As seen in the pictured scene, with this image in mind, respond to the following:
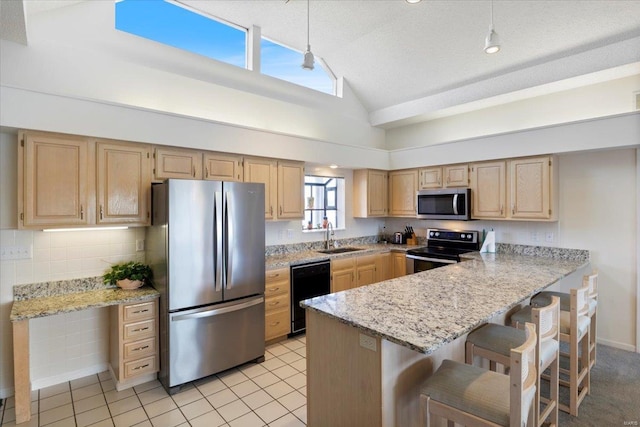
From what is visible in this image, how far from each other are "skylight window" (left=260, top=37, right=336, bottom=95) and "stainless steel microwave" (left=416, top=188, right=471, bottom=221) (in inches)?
88.9

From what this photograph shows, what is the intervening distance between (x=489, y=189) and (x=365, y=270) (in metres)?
1.97

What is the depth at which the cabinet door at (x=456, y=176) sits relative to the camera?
4.45 meters

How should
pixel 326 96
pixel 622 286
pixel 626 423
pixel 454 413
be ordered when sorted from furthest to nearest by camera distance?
pixel 326 96, pixel 622 286, pixel 626 423, pixel 454 413

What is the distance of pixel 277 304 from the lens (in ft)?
12.1

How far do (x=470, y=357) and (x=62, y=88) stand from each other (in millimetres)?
3957

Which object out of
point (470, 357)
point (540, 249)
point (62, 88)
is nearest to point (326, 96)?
point (62, 88)

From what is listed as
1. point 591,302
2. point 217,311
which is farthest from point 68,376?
point 591,302

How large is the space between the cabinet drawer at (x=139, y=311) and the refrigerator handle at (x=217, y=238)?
1.85 ft

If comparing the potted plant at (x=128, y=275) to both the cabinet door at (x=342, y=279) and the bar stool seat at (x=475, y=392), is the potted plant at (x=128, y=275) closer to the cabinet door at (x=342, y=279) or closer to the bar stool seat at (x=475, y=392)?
the cabinet door at (x=342, y=279)

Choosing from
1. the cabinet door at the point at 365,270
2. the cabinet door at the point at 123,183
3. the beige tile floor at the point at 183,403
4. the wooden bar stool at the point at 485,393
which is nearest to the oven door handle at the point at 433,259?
the cabinet door at the point at 365,270

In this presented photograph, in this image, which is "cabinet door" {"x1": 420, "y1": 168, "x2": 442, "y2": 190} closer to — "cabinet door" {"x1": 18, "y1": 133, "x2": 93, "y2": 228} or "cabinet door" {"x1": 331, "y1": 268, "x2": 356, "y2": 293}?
"cabinet door" {"x1": 331, "y1": 268, "x2": 356, "y2": 293}

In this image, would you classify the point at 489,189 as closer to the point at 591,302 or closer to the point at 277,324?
the point at 591,302

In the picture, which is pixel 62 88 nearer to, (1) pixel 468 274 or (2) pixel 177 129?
(2) pixel 177 129

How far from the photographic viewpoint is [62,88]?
2.89 m
